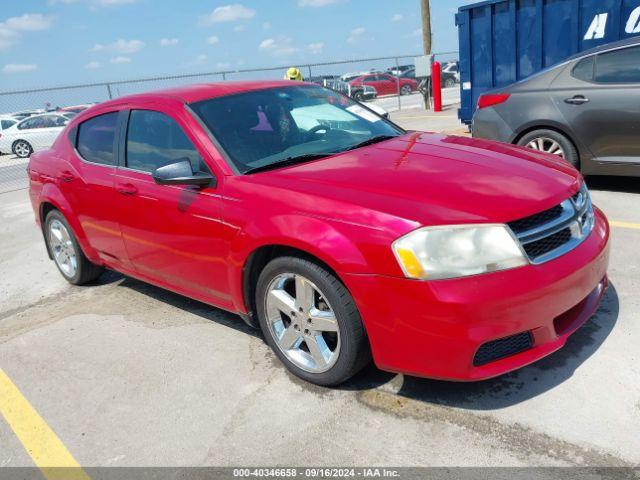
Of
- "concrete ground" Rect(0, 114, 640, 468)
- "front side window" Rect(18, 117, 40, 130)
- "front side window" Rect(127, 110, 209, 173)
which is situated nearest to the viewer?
"concrete ground" Rect(0, 114, 640, 468)

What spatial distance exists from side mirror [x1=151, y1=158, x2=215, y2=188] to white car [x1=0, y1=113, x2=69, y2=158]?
718 inches

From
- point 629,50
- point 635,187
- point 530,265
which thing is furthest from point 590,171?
point 530,265

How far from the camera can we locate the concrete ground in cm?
250

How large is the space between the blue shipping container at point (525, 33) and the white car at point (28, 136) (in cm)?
1493

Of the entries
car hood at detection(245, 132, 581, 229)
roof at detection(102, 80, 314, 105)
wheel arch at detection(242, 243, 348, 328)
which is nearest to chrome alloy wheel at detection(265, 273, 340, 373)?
wheel arch at detection(242, 243, 348, 328)

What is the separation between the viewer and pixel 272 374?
3262 millimetres

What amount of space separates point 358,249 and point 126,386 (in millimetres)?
1702

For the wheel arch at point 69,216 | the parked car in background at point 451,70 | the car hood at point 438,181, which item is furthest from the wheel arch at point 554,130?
the parked car in background at point 451,70

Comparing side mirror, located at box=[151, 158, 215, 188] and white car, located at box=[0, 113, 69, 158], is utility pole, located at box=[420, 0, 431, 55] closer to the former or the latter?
white car, located at box=[0, 113, 69, 158]

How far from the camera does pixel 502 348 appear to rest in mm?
2537

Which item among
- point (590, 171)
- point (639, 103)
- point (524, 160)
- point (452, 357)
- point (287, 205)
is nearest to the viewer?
point (452, 357)

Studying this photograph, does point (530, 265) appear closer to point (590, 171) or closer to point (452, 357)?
point (452, 357)

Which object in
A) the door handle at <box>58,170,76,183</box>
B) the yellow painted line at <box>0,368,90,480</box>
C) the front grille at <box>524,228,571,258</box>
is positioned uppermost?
the door handle at <box>58,170,76,183</box>

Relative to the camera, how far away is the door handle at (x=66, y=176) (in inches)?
175
